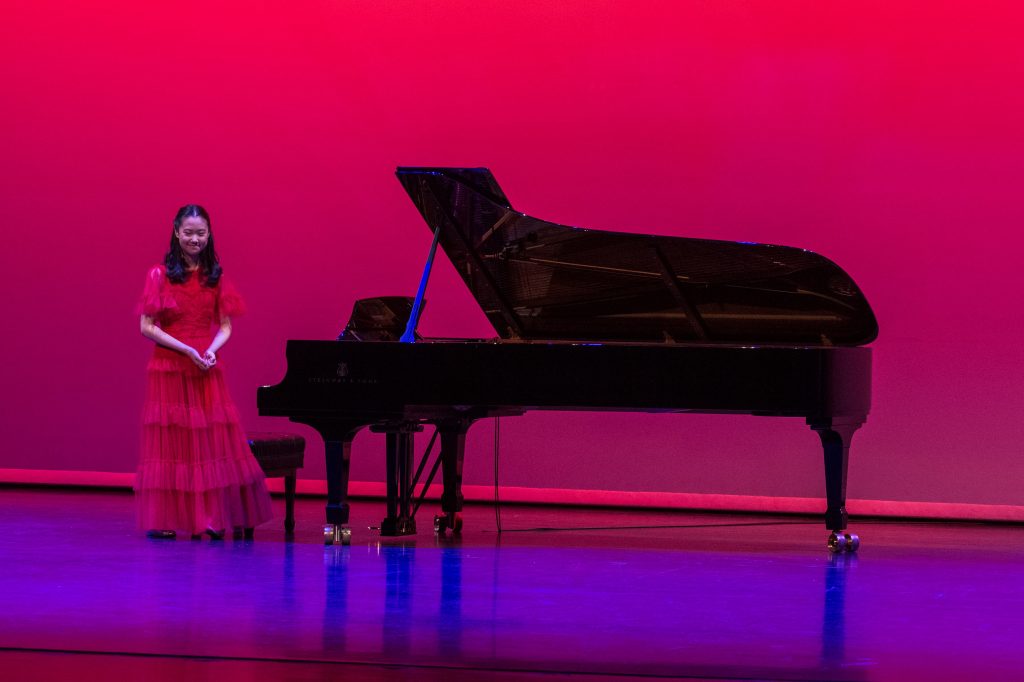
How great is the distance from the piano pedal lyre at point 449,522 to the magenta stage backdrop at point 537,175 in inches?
61.3

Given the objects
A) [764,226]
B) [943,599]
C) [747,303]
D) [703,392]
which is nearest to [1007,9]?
[764,226]

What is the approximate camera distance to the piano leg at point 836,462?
16.9 feet

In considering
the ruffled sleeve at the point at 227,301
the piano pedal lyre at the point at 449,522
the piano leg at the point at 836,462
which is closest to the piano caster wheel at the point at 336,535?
the piano pedal lyre at the point at 449,522

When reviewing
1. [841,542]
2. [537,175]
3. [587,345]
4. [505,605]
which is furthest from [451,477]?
[537,175]

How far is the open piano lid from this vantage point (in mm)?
5309

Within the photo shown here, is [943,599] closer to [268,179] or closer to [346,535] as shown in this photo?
[346,535]

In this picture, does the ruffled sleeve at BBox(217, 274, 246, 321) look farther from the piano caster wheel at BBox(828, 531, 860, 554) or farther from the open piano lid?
the piano caster wheel at BBox(828, 531, 860, 554)

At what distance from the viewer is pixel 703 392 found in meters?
5.07

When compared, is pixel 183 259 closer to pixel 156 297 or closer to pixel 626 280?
pixel 156 297

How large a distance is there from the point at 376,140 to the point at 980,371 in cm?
326

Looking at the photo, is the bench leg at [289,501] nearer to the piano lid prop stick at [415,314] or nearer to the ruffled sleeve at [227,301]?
the ruffled sleeve at [227,301]

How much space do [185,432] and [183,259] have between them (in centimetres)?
65

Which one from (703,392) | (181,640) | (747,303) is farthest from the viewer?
(747,303)

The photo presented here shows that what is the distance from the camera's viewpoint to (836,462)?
17.2 ft
